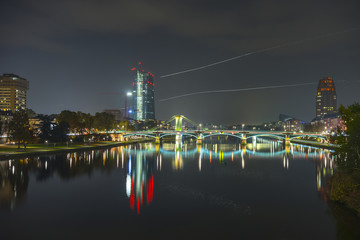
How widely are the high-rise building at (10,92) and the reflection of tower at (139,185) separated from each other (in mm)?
156652

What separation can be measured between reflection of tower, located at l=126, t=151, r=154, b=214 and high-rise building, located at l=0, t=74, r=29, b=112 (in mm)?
156652

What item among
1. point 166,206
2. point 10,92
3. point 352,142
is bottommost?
point 166,206

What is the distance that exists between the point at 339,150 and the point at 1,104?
192584mm

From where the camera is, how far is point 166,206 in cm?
2211

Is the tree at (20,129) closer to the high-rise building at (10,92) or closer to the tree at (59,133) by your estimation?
the tree at (59,133)

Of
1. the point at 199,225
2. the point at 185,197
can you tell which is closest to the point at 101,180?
the point at 185,197

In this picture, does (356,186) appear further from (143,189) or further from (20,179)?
(20,179)

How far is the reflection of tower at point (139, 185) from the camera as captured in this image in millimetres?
24030

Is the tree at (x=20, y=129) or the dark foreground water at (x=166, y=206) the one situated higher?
the tree at (x=20, y=129)

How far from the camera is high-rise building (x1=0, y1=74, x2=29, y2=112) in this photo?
166250 millimetres

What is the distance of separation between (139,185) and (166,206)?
936 cm

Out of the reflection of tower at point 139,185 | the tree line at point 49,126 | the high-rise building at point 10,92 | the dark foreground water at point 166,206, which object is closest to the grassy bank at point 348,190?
the dark foreground water at point 166,206

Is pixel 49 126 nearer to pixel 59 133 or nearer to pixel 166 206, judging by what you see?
pixel 59 133

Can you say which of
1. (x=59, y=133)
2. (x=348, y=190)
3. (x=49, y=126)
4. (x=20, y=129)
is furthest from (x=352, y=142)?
(x=49, y=126)
